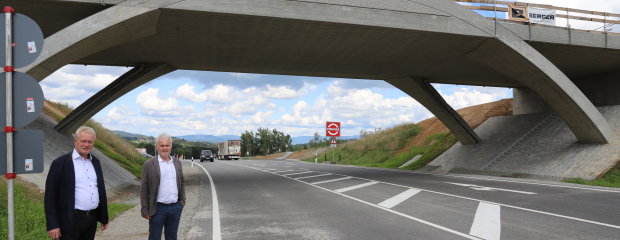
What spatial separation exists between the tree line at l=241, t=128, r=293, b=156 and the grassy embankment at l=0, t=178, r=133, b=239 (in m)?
84.9

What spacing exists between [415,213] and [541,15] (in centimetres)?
1331

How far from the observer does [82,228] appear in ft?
14.0

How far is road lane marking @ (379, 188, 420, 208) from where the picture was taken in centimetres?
1057

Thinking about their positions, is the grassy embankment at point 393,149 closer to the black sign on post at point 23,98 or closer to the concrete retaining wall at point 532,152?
the concrete retaining wall at point 532,152

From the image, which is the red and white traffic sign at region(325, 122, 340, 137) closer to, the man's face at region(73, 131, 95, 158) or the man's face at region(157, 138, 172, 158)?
the man's face at region(157, 138, 172, 158)

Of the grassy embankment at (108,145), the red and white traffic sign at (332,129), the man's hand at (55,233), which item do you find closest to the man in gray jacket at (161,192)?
the man's hand at (55,233)

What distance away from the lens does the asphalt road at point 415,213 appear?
7.14 meters

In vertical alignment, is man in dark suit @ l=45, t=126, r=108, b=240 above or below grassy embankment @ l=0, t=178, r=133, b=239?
above

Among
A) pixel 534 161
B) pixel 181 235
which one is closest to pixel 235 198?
pixel 181 235

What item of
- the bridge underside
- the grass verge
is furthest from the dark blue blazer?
the grass verge

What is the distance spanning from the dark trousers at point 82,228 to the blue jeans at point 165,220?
26.7 inches

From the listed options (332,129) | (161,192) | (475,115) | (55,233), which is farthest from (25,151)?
(475,115)

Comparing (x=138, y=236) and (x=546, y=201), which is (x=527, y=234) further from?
(x=138, y=236)

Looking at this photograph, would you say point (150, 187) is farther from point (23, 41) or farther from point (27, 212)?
point (27, 212)
